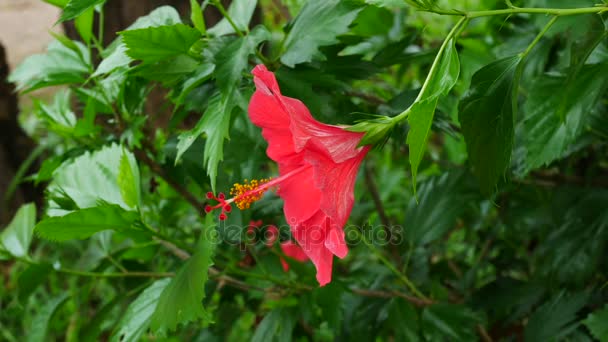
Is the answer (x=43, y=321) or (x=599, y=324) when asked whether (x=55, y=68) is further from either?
(x=599, y=324)

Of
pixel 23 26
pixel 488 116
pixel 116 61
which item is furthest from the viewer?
pixel 23 26

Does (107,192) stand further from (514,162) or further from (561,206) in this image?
(561,206)

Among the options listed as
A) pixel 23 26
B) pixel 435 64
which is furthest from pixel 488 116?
pixel 23 26

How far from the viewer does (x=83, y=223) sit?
2.77ft

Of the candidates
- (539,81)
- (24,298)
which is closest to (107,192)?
(24,298)

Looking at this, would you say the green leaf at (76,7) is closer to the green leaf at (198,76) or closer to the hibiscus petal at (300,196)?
the green leaf at (198,76)

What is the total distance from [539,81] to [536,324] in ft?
1.51

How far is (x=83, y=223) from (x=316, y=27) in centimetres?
38

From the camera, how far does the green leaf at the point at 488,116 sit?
704 mm

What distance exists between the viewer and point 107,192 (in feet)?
3.17

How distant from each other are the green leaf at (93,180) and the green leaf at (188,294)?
0.50ft

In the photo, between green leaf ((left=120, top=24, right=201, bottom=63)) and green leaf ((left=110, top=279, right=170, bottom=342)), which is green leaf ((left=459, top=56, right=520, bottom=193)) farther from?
green leaf ((left=110, top=279, right=170, bottom=342))

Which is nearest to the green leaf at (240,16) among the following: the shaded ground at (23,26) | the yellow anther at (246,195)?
the yellow anther at (246,195)

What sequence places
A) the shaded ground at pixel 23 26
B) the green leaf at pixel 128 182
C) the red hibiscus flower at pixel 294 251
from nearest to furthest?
the green leaf at pixel 128 182, the red hibiscus flower at pixel 294 251, the shaded ground at pixel 23 26
